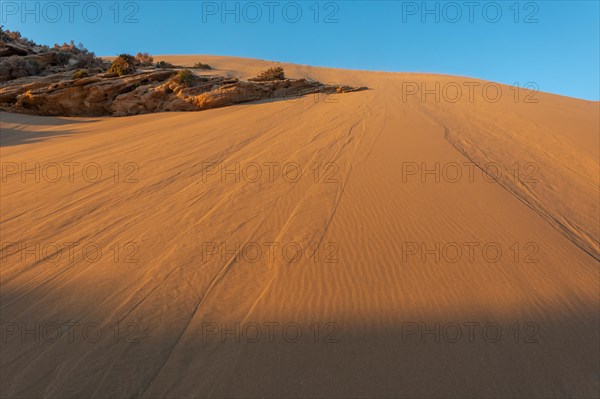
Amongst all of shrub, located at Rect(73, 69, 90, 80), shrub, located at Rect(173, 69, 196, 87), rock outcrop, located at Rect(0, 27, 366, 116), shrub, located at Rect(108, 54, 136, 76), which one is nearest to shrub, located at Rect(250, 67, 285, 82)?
rock outcrop, located at Rect(0, 27, 366, 116)

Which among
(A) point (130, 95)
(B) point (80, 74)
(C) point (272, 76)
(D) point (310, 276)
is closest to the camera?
(D) point (310, 276)

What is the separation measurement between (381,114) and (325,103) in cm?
319

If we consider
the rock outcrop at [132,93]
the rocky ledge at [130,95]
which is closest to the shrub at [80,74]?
the rock outcrop at [132,93]

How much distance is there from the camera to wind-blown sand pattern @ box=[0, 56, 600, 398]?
2.29 m

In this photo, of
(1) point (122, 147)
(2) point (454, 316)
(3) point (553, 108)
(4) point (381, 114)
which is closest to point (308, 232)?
(2) point (454, 316)

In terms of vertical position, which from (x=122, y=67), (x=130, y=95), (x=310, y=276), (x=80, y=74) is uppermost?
(x=122, y=67)

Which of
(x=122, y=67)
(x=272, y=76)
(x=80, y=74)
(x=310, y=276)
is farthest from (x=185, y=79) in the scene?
(x=310, y=276)

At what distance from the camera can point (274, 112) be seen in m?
12.1

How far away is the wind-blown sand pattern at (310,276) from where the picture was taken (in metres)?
2.29

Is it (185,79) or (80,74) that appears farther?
(80,74)

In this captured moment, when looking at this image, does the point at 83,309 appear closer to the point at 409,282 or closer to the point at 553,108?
the point at 409,282

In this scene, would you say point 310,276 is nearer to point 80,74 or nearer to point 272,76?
point 272,76

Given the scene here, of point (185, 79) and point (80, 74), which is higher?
point (80, 74)

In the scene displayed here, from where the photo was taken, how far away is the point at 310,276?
132 inches
